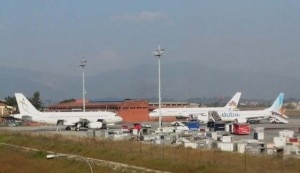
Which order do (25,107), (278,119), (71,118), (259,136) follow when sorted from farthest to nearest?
1. (278,119)
2. (25,107)
3. (71,118)
4. (259,136)

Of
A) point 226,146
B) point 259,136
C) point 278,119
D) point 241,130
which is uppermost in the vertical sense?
point 278,119

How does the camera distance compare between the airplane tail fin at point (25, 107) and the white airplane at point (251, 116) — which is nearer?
the airplane tail fin at point (25, 107)

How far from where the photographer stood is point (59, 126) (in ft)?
396

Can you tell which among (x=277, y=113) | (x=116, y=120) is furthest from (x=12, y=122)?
(x=277, y=113)

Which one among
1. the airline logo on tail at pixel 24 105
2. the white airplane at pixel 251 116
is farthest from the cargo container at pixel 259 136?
the airline logo on tail at pixel 24 105

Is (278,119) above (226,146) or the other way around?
above

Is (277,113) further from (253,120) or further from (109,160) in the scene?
(109,160)

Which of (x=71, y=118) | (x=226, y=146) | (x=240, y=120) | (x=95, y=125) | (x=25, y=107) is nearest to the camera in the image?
(x=226, y=146)

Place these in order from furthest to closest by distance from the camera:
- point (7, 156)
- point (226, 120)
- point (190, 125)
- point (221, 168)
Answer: point (226, 120) → point (190, 125) → point (7, 156) → point (221, 168)

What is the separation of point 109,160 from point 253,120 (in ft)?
265

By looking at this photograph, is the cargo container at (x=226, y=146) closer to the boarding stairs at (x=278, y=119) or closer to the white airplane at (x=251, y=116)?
the white airplane at (x=251, y=116)

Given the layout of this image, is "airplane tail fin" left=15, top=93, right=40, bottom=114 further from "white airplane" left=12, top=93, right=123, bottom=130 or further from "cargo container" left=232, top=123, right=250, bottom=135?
"cargo container" left=232, top=123, right=250, bottom=135

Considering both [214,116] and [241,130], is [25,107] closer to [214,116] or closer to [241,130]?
[214,116]

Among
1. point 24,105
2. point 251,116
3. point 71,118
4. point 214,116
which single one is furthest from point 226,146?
point 251,116
